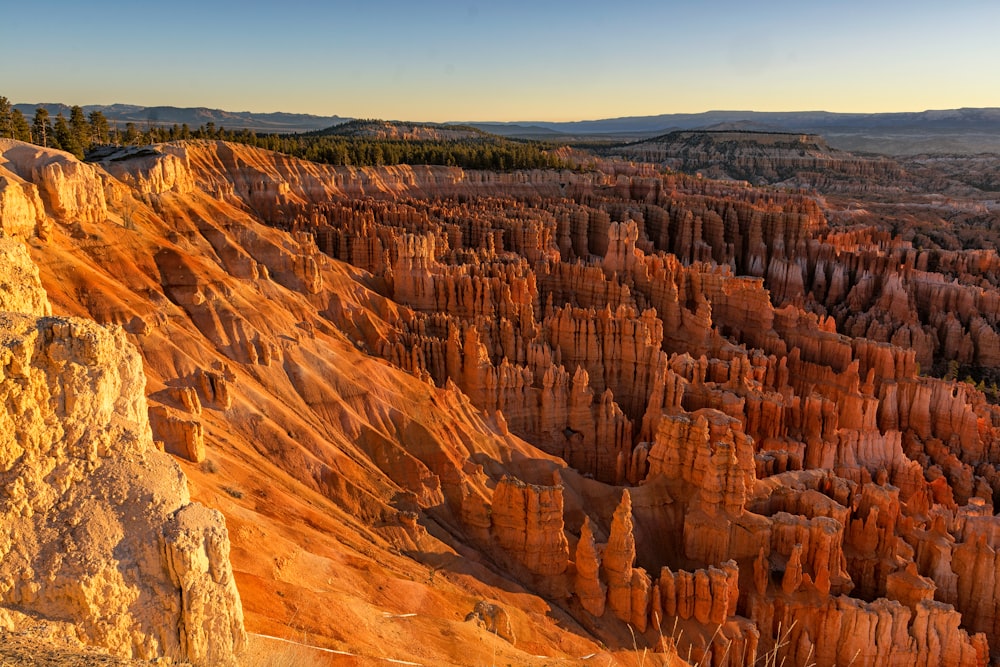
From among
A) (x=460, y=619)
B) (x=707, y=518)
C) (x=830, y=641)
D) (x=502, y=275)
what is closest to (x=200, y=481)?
(x=460, y=619)

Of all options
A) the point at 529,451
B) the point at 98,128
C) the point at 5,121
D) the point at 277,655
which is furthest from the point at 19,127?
the point at 277,655

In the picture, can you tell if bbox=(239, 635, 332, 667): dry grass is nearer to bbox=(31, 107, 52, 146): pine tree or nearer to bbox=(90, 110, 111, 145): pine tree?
bbox=(31, 107, 52, 146): pine tree

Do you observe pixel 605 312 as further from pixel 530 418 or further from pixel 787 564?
pixel 787 564

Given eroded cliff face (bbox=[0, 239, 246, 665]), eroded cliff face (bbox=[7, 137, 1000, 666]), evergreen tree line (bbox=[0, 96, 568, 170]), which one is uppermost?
evergreen tree line (bbox=[0, 96, 568, 170])

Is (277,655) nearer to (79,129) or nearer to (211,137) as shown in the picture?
(79,129)

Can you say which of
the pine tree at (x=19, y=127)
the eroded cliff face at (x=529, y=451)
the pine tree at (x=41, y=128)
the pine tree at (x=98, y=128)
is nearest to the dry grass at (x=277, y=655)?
the eroded cliff face at (x=529, y=451)

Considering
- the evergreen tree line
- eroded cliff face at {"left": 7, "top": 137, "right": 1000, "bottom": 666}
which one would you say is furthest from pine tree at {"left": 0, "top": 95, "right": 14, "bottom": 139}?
eroded cliff face at {"left": 7, "top": 137, "right": 1000, "bottom": 666}
